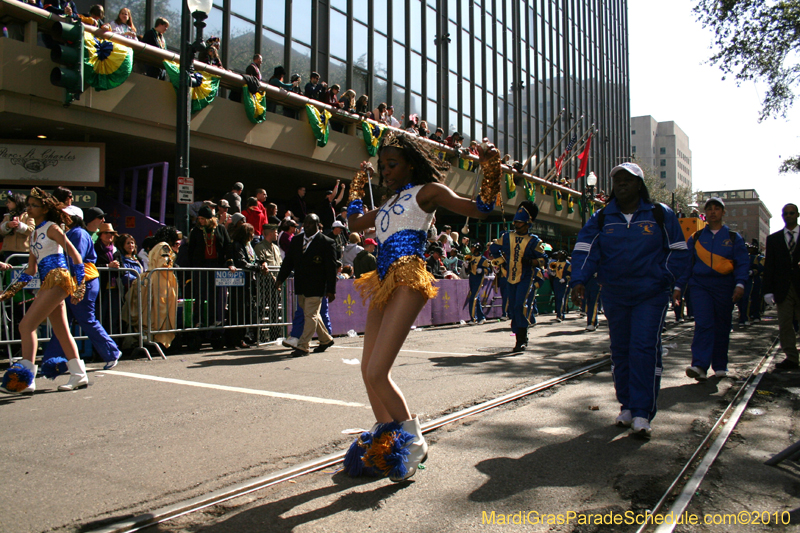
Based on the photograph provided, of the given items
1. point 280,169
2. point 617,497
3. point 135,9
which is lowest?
point 617,497

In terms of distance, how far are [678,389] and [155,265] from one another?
6.90m

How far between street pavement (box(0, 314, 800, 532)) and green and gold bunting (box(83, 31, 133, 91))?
764 centimetres

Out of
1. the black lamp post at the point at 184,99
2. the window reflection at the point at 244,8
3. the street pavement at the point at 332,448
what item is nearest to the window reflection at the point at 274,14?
the window reflection at the point at 244,8

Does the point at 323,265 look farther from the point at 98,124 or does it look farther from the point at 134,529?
the point at 98,124

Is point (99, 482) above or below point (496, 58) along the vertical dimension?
below

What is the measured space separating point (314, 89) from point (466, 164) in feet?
30.3

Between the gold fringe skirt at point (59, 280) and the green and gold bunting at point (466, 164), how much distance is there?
2026 cm

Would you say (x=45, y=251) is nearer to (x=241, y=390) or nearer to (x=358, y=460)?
(x=241, y=390)

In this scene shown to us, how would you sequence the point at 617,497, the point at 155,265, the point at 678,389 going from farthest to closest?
the point at 155,265
the point at 678,389
the point at 617,497

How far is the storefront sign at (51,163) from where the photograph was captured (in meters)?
13.0

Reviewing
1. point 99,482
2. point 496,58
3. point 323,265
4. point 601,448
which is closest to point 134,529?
point 99,482

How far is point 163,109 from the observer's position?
14008 millimetres

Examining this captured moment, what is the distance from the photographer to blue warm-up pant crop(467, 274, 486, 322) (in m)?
15.2

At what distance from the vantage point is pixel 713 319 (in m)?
6.75
